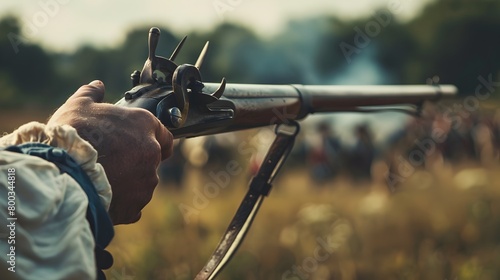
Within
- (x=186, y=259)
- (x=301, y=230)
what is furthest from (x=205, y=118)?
(x=301, y=230)

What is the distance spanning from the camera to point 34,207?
1.61 metres

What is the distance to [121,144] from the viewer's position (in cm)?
210

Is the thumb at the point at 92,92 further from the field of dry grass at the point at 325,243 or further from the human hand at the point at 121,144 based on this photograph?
the field of dry grass at the point at 325,243

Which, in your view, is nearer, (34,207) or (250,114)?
(34,207)

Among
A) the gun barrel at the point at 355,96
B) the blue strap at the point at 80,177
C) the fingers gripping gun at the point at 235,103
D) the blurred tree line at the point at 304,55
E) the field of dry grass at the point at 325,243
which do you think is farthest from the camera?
the blurred tree line at the point at 304,55

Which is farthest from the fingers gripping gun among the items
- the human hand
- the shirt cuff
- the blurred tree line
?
the blurred tree line

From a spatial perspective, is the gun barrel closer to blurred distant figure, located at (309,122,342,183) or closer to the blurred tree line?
blurred distant figure, located at (309,122,342,183)

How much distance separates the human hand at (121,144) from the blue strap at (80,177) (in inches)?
8.9

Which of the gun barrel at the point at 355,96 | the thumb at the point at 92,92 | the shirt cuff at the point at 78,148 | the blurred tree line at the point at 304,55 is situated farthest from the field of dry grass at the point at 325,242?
the blurred tree line at the point at 304,55

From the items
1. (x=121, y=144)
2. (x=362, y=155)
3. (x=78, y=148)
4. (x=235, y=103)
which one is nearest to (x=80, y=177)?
(x=78, y=148)

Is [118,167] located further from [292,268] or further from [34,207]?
[292,268]

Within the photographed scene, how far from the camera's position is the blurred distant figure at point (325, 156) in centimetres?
1752

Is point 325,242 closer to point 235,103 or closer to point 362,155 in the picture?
point 235,103

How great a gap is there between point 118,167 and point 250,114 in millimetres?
1342
